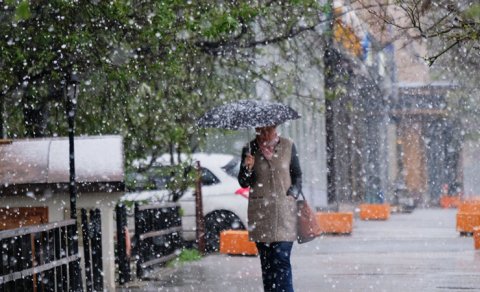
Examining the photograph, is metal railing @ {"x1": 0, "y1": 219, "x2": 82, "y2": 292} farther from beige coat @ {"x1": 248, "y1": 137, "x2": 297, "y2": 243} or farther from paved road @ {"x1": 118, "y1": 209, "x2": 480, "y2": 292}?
paved road @ {"x1": 118, "y1": 209, "x2": 480, "y2": 292}

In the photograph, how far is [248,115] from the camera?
986cm

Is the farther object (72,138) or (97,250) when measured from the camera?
(97,250)

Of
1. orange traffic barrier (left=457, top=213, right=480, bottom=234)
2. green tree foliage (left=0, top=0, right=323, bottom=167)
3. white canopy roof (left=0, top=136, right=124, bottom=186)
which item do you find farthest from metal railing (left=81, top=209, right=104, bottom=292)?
orange traffic barrier (left=457, top=213, right=480, bottom=234)

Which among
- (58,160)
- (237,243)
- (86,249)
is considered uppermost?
(58,160)

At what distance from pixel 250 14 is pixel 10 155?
163 inches

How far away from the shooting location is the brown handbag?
30.6 feet

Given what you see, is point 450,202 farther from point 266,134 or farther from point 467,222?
point 266,134

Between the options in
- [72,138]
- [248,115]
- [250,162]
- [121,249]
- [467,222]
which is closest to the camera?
[250,162]

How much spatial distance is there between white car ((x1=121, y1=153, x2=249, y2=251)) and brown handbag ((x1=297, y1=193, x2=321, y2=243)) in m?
8.43

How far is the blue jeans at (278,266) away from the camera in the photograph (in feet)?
29.9

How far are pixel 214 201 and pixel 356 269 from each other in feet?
15.5

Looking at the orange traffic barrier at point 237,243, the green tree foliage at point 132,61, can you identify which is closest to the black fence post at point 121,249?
the green tree foliage at point 132,61

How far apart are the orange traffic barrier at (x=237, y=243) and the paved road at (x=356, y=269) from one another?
20 cm

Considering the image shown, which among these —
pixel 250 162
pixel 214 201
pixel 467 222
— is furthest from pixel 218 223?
pixel 250 162
